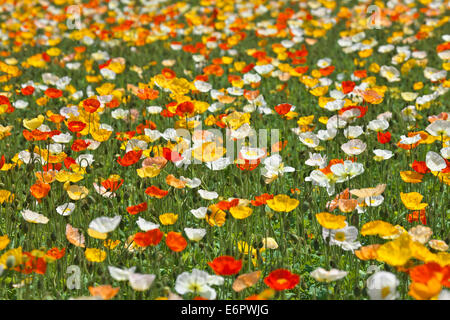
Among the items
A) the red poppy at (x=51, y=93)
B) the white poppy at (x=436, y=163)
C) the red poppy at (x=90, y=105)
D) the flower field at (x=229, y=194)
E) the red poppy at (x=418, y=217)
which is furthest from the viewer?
the red poppy at (x=51, y=93)

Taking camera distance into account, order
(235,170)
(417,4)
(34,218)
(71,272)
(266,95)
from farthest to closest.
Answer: (417,4)
(266,95)
(235,170)
(34,218)
(71,272)

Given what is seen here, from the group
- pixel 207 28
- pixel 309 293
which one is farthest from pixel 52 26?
pixel 309 293

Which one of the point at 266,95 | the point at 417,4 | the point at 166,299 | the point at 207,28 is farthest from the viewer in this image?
the point at 417,4

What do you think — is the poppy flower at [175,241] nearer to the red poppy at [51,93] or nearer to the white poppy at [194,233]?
the white poppy at [194,233]

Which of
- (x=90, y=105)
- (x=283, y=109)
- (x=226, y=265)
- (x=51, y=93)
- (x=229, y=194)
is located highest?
(x=226, y=265)

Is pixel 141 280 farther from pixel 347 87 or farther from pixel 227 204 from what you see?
pixel 347 87

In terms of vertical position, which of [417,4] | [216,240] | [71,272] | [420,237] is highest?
[420,237]

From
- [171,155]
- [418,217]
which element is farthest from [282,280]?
→ [171,155]

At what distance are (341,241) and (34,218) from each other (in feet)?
4.35

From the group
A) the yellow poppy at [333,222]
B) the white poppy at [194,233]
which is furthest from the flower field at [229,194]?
the white poppy at [194,233]

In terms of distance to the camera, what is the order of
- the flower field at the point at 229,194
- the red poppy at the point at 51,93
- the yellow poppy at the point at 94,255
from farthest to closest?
the red poppy at the point at 51,93
the yellow poppy at the point at 94,255
the flower field at the point at 229,194

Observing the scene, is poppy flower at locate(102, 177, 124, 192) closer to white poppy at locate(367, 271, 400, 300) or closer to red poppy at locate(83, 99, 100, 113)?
red poppy at locate(83, 99, 100, 113)

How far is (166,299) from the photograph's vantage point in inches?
74.5

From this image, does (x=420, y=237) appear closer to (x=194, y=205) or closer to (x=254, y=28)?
(x=194, y=205)
